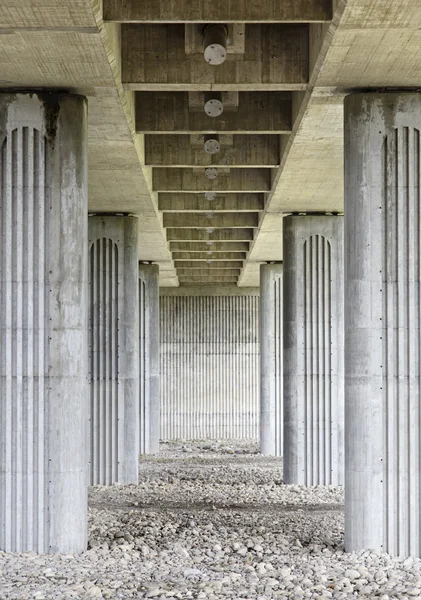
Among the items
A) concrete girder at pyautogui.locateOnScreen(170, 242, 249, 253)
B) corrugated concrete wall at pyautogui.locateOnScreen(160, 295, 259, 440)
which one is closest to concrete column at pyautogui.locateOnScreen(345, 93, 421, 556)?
concrete girder at pyautogui.locateOnScreen(170, 242, 249, 253)

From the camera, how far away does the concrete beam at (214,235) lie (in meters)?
30.7

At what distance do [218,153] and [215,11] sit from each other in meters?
7.61

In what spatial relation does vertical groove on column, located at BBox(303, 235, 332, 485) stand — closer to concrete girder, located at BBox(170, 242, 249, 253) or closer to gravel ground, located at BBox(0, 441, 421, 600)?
gravel ground, located at BBox(0, 441, 421, 600)

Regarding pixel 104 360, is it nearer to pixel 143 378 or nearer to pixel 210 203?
pixel 210 203

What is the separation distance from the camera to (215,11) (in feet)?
41.6

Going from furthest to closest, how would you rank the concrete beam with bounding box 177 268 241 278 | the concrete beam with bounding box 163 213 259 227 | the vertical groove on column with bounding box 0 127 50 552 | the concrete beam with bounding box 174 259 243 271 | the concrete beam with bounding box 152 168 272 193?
the concrete beam with bounding box 177 268 241 278
the concrete beam with bounding box 174 259 243 271
the concrete beam with bounding box 163 213 259 227
the concrete beam with bounding box 152 168 272 193
the vertical groove on column with bounding box 0 127 50 552

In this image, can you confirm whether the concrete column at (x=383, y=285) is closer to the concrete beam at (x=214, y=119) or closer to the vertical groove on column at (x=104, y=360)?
the concrete beam at (x=214, y=119)

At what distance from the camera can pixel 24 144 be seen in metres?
15.0

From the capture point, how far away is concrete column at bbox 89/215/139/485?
1019 inches

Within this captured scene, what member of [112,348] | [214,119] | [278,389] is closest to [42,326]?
[214,119]

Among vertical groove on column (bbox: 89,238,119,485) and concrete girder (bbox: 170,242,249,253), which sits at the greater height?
concrete girder (bbox: 170,242,249,253)

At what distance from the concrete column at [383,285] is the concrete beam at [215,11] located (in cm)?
279

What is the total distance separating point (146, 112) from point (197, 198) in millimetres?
7695

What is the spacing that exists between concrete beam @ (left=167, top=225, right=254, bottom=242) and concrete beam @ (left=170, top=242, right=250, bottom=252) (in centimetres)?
211
